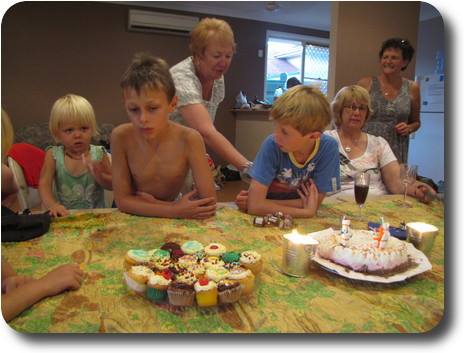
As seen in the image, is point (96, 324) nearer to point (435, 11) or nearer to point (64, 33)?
point (435, 11)

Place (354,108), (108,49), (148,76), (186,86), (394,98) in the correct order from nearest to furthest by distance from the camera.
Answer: (148,76)
(394,98)
(186,86)
(354,108)
(108,49)

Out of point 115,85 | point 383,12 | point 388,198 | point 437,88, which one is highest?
point 115,85

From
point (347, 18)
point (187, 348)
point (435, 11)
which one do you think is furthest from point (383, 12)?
point (187, 348)

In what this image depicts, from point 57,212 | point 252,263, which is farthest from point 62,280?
point 57,212

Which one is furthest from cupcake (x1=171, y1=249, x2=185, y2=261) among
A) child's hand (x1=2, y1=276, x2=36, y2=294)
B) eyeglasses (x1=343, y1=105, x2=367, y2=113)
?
eyeglasses (x1=343, y1=105, x2=367, y2=113)

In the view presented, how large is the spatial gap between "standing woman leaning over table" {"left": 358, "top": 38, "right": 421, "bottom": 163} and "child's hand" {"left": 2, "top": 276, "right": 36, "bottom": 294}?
892 millimetres

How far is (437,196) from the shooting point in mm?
722

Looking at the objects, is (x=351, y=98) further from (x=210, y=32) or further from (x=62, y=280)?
(x=62, y=280)

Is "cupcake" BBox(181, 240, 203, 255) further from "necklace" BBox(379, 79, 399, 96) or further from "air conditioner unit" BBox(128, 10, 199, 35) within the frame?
"air conditioner unit" BBox(128, 10, 199, 35)

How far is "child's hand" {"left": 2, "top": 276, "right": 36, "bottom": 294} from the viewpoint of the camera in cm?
55

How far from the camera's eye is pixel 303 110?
935 mm

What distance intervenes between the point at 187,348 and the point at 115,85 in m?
3.01

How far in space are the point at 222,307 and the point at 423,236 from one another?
504mm

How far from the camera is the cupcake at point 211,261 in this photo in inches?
24.0
